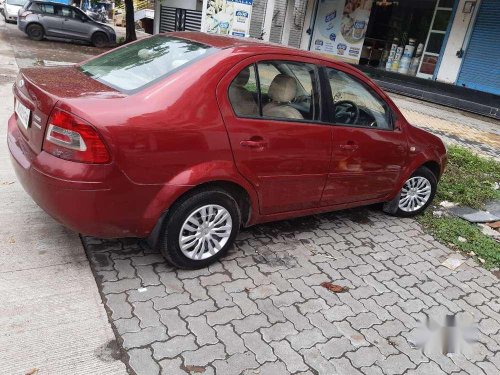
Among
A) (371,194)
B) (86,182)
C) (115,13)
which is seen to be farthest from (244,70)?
(115,13)

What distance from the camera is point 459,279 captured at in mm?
3809

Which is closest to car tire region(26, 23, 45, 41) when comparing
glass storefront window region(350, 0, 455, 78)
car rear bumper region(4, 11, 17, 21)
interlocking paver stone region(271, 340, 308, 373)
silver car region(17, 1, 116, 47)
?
silver car region(17, 1, 116, 47)

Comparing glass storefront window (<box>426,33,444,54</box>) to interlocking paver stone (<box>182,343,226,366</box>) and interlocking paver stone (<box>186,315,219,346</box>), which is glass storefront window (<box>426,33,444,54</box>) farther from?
interlocking paver stone (<box>182,343,226,366</box>)

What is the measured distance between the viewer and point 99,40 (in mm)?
17641

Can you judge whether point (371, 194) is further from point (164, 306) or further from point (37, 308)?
point (37, 308)

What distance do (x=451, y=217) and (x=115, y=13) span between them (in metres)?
35.6

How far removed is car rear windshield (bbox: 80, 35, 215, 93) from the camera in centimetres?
303

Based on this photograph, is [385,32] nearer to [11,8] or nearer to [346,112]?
[346,112]

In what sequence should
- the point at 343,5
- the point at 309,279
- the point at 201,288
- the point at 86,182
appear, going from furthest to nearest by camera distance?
the point at 343,5 → the point at 309,279 → the point at 201,288 → the point at 86,182

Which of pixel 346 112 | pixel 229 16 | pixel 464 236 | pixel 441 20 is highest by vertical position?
pixel 441 20

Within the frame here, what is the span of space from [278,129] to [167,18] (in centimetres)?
1976

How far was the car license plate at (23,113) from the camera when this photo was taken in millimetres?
2973

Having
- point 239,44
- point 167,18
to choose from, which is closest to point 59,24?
point 167,18

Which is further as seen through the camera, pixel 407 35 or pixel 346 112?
pixel 407 35
